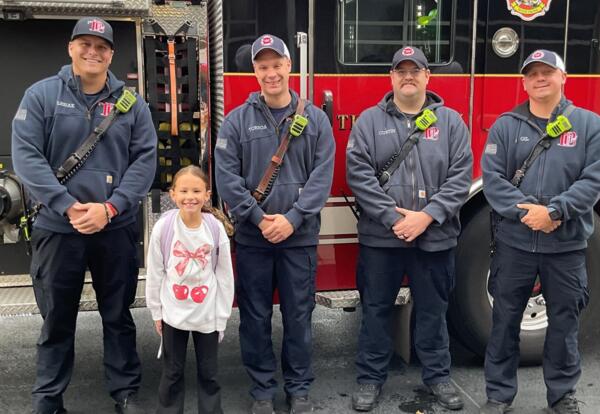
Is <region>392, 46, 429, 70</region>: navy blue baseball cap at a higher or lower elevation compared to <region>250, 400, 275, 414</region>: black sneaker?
higher

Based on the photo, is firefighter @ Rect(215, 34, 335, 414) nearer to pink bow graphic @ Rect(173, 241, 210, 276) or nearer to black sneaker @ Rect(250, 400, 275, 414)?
black sneaker @ Rect(250, 400, 275, 414)

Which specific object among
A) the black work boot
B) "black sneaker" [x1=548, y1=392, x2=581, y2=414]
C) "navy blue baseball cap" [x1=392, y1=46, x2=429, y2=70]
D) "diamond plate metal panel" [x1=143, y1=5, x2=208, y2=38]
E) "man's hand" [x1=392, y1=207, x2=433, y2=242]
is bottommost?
the black work boot

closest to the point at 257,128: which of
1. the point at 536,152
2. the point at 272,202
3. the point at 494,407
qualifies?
the point at 272,202

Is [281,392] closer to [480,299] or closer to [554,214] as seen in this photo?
[480,299]

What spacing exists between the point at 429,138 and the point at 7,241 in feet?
7.90

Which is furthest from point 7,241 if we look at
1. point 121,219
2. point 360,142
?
point 360,142

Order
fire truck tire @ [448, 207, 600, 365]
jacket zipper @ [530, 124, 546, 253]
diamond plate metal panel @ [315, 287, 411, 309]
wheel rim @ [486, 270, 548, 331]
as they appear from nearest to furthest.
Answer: jacket zipper @ [530, 124, 546, 253]
diamond plate metal panel @ [315, 287, 411, 309]
fire truck tire @ [448, 207, 600, 365]
wheel rim @ [486, 270, 548, 331]

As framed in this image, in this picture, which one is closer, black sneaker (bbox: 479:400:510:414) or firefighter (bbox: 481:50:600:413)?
firefighter (bbox: 481:50:600:413)

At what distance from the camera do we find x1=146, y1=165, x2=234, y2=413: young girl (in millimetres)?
3215

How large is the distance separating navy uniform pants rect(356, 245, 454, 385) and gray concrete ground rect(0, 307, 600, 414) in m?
0.25

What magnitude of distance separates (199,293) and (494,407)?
5.54ft

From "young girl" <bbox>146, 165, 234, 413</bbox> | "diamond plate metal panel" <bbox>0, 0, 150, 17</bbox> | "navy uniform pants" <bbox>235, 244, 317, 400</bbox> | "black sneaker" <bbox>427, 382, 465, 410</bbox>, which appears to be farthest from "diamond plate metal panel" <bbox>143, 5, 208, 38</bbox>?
"black sneaker" <bbox>427, 382, 465, 410</bbox>

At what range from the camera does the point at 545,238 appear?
11.2 feet

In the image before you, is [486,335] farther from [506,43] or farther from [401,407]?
[506,43]
